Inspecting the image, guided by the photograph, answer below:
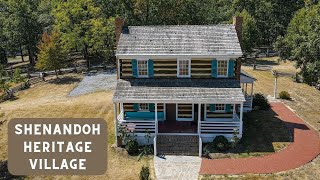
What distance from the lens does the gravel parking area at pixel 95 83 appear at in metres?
43.4

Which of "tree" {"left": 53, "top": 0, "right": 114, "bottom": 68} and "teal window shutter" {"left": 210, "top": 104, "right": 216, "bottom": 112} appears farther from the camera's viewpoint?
"tree" {"left": 53, "top": 0, "right": 114, "bottom": 68}

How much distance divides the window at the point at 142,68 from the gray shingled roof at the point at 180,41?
2.80 feet

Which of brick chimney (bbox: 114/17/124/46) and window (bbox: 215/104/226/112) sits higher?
brick chimney (bbox: 114/17/124/46)

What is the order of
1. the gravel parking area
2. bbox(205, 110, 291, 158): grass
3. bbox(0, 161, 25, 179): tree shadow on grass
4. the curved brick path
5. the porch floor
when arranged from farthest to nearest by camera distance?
the gravel parking area
the porch floor
bbox(205, 110, 291, 158): grass
bbox(0, 161, 25, 179): tree shadow on grass
the curved brick path

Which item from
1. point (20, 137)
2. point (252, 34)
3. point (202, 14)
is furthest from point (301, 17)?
point (20, 137)

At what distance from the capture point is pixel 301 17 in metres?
55.5

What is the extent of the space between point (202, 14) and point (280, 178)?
4287 centimetres

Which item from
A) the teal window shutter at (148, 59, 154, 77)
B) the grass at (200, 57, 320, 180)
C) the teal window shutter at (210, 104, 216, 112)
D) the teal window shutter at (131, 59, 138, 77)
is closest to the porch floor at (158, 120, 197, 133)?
the teal window shutter at (210, 104, 216, 112)

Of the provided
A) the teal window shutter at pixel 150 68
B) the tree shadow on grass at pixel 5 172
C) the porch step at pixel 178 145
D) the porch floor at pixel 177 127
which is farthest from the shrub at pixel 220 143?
the tree shadow on grass at pixel 5 172

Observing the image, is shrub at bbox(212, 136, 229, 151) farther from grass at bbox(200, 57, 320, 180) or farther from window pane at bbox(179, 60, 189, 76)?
window pane at bbox(179, 60, 189, 76)

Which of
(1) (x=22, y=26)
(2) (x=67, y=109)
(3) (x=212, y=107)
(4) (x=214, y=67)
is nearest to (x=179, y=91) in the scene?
(3) (x=212, y=107)

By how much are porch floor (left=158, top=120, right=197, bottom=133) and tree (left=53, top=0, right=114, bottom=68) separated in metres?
27.3

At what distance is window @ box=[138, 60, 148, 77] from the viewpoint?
29375 millimetres

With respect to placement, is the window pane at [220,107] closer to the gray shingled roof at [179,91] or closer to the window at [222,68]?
the gray shingled roof at [179,91]
